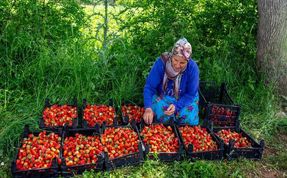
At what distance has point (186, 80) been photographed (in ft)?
14.2

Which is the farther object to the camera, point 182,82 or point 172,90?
point 172,90

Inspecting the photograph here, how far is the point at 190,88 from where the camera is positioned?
4277mm

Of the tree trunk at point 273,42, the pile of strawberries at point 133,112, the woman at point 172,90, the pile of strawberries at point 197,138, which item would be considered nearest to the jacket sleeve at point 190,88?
the woman at point 172,90

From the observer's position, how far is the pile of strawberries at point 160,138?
3.85 meters

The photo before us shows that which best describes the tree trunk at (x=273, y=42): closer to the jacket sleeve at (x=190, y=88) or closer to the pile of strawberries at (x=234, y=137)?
the pile of strawberries at (x=234, y=137)

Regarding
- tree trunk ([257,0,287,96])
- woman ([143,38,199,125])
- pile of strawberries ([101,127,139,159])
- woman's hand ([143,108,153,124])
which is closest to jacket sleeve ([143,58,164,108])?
woman ([143,38,199,125])

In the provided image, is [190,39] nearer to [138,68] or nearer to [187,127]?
[138,68]

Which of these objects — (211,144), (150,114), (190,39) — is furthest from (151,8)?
(211,144)

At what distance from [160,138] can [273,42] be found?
2376 mm

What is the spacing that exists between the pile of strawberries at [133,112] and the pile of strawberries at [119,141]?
41cm

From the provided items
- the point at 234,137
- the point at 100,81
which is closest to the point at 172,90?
the point at 234,137

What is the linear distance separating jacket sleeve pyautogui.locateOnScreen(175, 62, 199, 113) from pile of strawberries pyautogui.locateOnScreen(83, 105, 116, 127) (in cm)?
80

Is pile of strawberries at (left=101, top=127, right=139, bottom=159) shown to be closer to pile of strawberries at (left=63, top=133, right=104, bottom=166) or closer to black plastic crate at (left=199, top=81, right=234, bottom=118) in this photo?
pile of strawberries at (left=63, top=133, right=104, bottom=166)

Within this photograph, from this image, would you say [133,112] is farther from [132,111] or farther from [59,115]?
[59,115]
